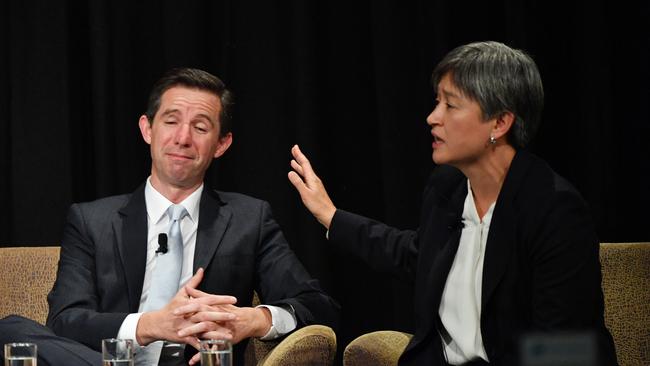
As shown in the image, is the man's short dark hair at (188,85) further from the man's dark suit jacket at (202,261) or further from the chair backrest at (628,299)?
the chair backrest at (628,299)

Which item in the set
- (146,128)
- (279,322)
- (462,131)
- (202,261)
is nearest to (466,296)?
(462,131)

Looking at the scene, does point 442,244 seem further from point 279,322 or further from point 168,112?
point 168,112

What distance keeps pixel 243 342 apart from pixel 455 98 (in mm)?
1013

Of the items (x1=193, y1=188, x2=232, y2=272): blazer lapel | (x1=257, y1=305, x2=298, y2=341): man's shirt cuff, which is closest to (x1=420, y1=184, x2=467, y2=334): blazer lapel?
(x1=257, y1=305, x2=298, y2=341): man's shirt cuff

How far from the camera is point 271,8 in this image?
144 inches

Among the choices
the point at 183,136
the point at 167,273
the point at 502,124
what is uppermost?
the point at 502,124

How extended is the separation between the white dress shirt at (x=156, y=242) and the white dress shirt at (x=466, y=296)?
1.58 feet

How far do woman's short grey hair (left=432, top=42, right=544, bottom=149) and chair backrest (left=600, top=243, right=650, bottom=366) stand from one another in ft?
1.99

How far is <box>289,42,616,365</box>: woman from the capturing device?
2400mm

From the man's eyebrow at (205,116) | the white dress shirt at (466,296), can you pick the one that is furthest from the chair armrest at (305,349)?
the man's eyebrow at (205,116)

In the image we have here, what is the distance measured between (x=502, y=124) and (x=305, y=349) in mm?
790

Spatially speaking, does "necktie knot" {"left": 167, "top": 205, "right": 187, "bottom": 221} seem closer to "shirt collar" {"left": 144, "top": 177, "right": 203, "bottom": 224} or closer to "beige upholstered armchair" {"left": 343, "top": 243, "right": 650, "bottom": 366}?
"shirt collar" {"left": 144, "top": 177, "right": 203, "bottom": 224}

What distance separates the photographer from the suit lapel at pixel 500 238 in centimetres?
245

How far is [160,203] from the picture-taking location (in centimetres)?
306
